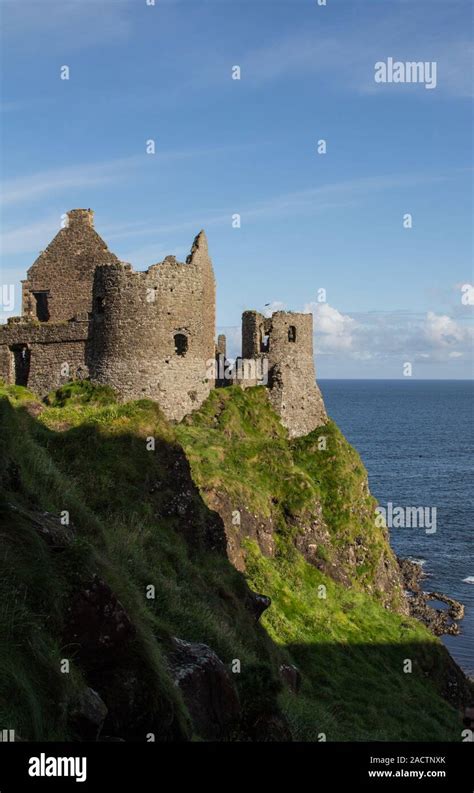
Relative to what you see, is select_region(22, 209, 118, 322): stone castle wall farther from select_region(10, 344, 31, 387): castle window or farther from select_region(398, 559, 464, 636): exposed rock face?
select_region(398, 559, 464, 636): exposed rock face

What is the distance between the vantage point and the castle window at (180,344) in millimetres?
34000

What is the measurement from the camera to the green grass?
1082cm

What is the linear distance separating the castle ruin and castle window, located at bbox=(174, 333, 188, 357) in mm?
59

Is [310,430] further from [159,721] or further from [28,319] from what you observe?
[159,721]

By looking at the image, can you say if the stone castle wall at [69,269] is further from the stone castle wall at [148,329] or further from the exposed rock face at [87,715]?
the exposed rock face at [87,715]

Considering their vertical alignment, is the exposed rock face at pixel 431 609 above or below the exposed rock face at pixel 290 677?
below

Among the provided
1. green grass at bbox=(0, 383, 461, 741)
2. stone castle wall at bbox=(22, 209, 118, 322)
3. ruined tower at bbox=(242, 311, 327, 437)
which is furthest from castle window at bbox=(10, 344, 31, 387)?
ruined tower at bbox=(242, 311, 327, 437)

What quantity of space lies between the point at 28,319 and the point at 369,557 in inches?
976

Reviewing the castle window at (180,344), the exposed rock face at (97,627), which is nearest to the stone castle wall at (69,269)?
the castle window at (180,344)

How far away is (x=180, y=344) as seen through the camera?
3425 centimetres

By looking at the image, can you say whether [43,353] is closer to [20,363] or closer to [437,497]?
[20,363]

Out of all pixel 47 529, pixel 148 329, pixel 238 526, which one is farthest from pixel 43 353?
pixel 47 529

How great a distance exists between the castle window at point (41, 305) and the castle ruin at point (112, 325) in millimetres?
55

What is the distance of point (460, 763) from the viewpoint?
11.4 metres
